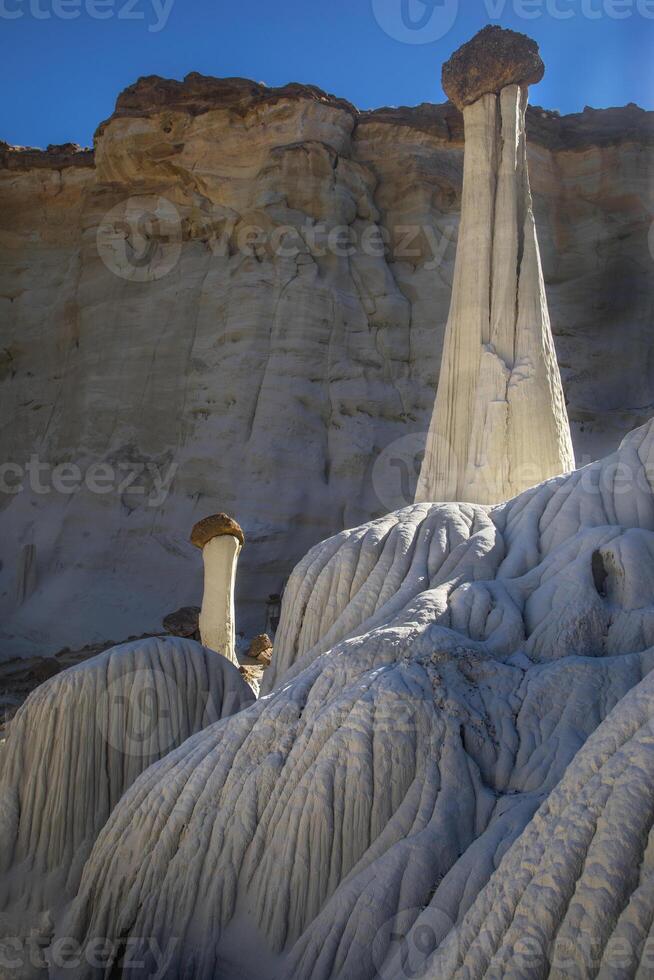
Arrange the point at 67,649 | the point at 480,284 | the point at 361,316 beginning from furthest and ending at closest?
1. the point at 361,316
2. the point at 67,649
3. the point at 480,284

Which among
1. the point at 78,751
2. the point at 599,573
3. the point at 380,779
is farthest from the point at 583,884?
the point at 78,751

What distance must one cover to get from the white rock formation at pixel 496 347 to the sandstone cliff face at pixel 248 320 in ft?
25.3

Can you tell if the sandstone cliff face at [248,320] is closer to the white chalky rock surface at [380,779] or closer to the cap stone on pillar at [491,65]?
the cap stone on pillar at [491,65]

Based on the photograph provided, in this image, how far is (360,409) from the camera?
63.1 feet

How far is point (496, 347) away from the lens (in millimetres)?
10258

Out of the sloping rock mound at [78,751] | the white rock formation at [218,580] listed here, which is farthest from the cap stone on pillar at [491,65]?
the sloping rock mound at [78,751]

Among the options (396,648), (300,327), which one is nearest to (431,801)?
(396,648)

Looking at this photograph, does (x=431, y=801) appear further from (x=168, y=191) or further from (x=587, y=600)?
(x=168, y=191)

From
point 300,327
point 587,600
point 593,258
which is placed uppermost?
point 593,258

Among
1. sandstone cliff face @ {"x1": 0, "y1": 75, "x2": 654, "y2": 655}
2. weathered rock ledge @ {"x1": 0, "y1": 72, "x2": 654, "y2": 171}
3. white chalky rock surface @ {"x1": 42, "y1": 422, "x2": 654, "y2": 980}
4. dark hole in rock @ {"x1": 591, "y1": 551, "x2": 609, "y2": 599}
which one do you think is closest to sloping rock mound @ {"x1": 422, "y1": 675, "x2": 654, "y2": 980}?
white chalky rock surface @ {"x1": 42, "y1": 422, "x2": 654, "y2": 980}

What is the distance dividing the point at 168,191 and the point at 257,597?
335 inches

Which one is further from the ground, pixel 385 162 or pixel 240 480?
pixel 385 162

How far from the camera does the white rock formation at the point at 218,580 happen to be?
10039mm

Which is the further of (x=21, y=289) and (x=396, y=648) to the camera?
(x=21, y=289)
